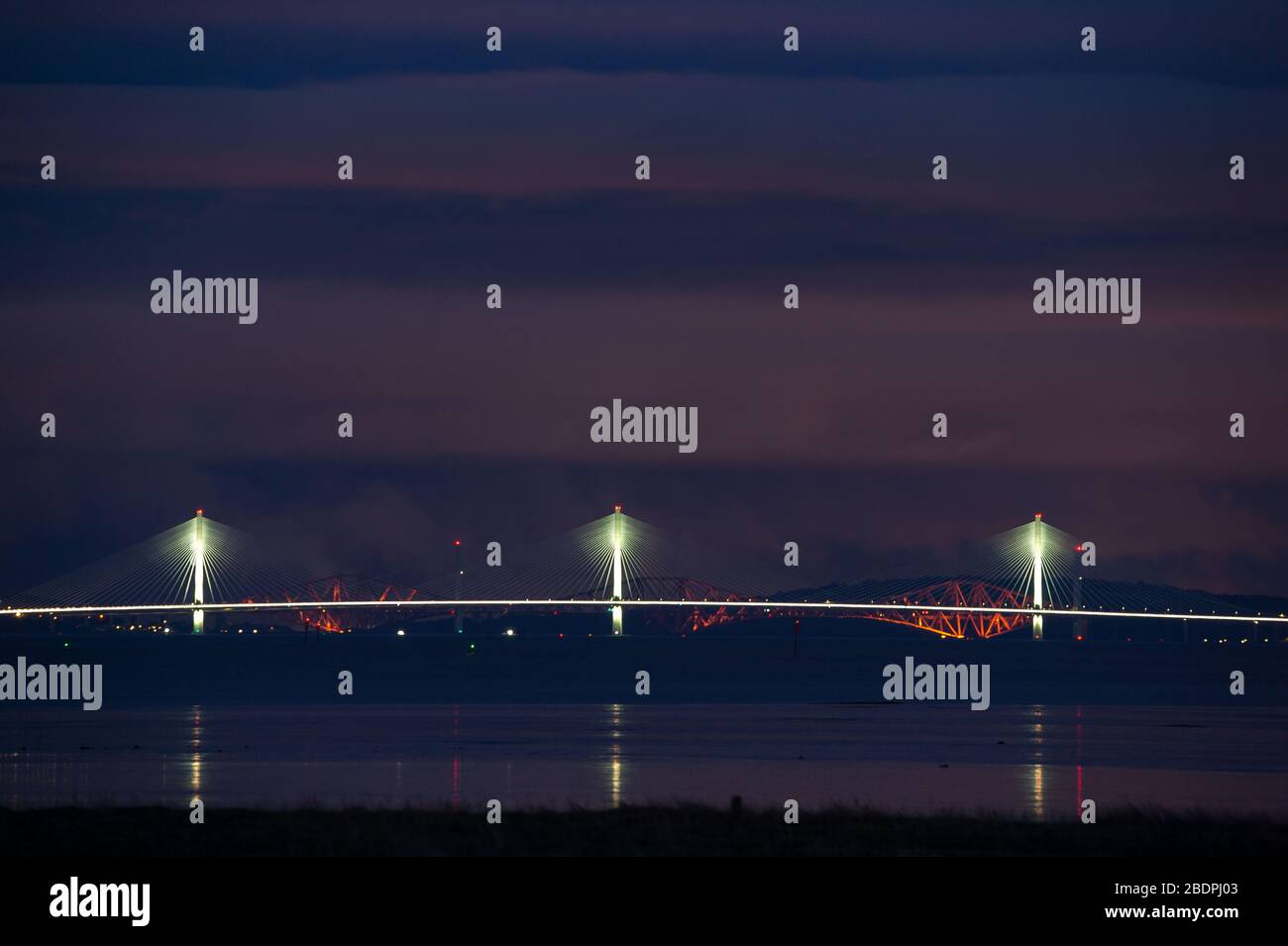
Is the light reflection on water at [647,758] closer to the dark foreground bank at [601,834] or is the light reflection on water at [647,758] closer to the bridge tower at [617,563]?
the dark foreground bank at [601,834]

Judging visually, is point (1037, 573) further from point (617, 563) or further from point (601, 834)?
point (601, 834)

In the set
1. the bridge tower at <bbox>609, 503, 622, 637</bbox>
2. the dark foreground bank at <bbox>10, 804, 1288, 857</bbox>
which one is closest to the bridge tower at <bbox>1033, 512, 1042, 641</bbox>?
the bridge tower at <bbox>609, 503, 622, 637</bbox>

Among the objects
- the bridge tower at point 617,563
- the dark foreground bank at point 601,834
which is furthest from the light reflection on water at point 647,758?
the bridge tower at point 617,563

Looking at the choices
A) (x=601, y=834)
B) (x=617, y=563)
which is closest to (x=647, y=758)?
(x=601, y=834)

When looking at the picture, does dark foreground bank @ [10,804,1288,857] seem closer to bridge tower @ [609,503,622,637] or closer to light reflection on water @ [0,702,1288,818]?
light reflection on water @ [0,702,1288,818]
